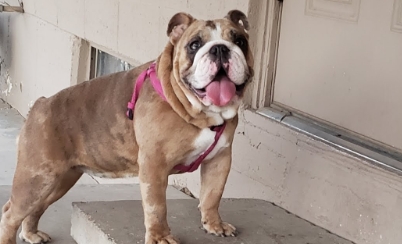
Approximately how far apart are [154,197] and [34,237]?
1.12m

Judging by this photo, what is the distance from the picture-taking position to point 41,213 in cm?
385

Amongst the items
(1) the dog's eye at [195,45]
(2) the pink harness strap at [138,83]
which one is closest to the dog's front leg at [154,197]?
(2) the pink harness strap at [138,83]

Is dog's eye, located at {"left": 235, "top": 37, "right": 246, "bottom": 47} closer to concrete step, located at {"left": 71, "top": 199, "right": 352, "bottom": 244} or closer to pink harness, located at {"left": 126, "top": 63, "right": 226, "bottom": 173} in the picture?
pink harness, located at {"left": 126, "top": 63, "right": 226, "bottom": 173}

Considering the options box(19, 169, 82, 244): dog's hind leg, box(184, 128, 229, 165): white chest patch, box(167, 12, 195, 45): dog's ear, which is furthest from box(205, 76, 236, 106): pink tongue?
box(19, 169, 82, 244): dog's hind leg

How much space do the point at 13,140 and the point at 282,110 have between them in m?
4.16

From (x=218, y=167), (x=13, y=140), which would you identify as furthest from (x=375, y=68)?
(x=13, y=140)

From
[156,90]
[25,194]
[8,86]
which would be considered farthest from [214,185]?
[8,86]

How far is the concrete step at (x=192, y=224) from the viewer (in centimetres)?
338

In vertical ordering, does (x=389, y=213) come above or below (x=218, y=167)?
below

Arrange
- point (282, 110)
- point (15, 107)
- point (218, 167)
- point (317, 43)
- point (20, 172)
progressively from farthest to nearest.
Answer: point (15, 107) < point (282, 110) < point (317, 43) < point (20, 172) < point (218, 167)

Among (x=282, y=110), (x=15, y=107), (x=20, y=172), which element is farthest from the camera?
(x=15, y=107)

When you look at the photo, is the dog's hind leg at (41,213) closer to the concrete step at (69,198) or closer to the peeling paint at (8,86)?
the concrete step at (69,198)

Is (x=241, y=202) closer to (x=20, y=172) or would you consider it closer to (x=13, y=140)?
(x=20, y=172)

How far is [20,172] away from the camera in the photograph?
3.56m
